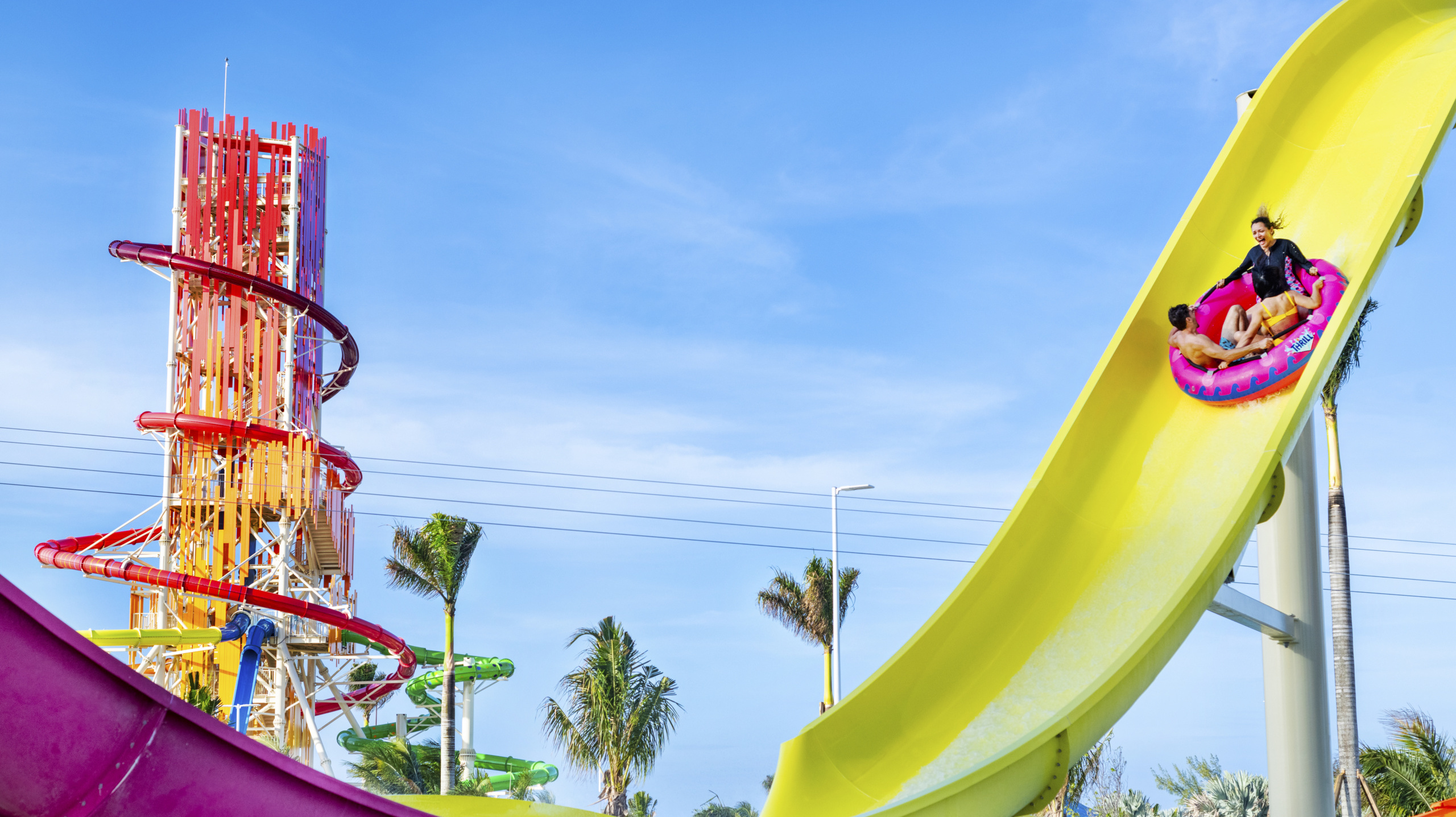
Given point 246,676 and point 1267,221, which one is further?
point 246,676

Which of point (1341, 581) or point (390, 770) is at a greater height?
point (1341, 581)

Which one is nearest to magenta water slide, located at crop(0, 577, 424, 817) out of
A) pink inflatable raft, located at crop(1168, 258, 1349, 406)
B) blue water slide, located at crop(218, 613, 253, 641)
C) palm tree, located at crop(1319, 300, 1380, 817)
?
pink inflatable raft, located at crop(1168, 258, 1349, 406)

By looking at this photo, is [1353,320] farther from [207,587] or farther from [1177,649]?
[207,587]

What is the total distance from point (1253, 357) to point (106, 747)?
9.09 metres

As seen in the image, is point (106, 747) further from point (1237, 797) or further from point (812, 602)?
point (812, 602)

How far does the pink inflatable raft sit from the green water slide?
24.2 meters

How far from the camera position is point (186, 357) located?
108ft

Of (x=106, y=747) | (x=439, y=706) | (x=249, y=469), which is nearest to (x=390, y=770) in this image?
(x=249, y=469)

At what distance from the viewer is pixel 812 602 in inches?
1282

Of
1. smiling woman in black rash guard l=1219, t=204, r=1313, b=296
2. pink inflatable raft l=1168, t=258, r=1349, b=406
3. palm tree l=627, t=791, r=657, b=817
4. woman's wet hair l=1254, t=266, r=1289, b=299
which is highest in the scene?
smiling woman in black rash guard l=1219, t=204, r=1313, b=296

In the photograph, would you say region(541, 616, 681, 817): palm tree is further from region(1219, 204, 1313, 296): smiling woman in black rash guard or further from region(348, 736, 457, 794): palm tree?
region(1219, 204, 1313, 296): smiling woman in black rash guard

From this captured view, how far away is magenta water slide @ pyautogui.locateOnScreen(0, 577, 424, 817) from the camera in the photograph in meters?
3.92

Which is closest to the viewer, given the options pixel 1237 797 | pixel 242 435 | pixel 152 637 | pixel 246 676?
pixel 246 676

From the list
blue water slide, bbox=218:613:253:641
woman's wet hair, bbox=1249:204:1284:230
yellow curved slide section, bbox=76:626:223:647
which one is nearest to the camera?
woman's wet hair, bbox=1249:204:1284:230
